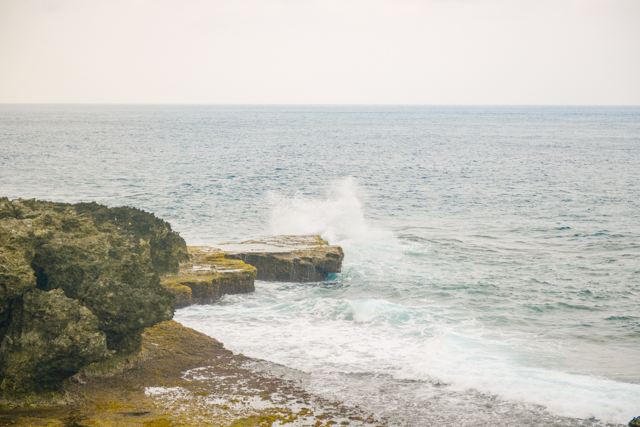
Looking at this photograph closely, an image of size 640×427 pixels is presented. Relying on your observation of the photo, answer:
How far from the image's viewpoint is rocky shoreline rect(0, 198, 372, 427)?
30.2ft

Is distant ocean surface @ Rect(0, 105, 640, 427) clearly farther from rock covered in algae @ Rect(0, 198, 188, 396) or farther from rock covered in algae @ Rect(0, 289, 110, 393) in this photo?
rock covered in algae @ Rect(0, 289, 110, 393)

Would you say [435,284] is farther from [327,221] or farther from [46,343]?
[46,343]

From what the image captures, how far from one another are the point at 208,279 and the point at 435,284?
325 inches

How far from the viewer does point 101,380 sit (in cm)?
1062

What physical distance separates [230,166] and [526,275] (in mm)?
41924

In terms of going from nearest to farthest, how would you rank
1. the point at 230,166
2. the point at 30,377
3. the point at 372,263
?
the point at 30,377 < the point at 372,263 < the point at 230,166

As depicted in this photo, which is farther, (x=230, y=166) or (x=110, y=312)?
(x=230, y=166)

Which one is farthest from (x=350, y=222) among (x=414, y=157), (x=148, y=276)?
(x=414, y=157)

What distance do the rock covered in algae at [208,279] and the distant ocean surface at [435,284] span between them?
0.47m

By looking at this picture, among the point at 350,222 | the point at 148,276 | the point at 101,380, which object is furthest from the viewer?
the point at 350,222

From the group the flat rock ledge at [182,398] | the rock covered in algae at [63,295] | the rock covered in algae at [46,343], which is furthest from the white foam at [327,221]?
the rock covered in algae at [46,343]

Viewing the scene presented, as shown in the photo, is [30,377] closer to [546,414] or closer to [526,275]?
[546,414]

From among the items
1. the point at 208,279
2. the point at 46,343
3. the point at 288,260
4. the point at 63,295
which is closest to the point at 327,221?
the point at 288,260

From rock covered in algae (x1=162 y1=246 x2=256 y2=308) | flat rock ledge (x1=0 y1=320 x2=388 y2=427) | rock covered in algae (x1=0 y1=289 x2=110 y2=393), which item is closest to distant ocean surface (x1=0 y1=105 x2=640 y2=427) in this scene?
rock covered in algae (x1=162 y1=246 x2=256 y2=308)
